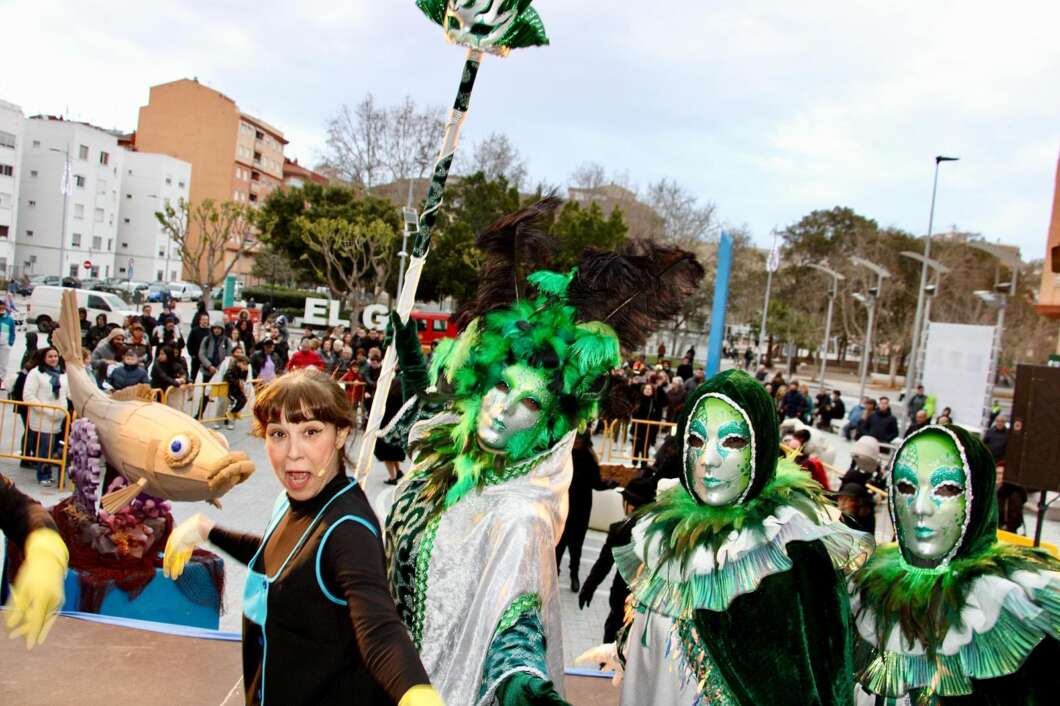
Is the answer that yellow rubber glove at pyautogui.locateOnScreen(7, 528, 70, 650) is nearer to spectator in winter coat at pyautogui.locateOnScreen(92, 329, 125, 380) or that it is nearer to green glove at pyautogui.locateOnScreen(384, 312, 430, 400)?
green glove at pyautogui.locateOnScreen(384, 312, 430, 400)

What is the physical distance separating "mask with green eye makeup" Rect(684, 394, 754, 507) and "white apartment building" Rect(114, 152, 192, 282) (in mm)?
55382

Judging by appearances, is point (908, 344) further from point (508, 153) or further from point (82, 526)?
point (82, 526)

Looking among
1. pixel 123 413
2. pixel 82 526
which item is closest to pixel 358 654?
pixel 123 413

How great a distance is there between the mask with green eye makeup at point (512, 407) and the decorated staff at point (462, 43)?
1.16ft

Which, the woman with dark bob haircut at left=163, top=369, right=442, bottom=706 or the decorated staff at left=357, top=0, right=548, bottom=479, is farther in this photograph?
the decorated staff at left=357, top=0, right=548, bottom=479

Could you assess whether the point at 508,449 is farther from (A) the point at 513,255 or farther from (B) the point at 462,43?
(B) the point at 462,43

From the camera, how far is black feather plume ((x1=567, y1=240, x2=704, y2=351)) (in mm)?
2912

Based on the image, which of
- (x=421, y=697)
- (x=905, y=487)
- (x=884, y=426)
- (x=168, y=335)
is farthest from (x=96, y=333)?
(x=884, y=426)

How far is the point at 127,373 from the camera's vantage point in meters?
8.48

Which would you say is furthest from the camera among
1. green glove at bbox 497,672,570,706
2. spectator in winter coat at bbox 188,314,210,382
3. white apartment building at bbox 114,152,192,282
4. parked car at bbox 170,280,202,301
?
white apartment building at bbox 114,152,192,282

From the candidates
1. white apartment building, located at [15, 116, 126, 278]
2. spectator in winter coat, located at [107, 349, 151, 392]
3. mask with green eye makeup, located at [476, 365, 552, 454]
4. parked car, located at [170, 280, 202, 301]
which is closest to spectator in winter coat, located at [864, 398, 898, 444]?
spectator in winter coat, located at [107, 349, 151, 392]

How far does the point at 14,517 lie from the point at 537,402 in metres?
1.40

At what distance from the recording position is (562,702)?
1.91 m

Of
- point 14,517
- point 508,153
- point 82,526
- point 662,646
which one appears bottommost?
point 82,526
